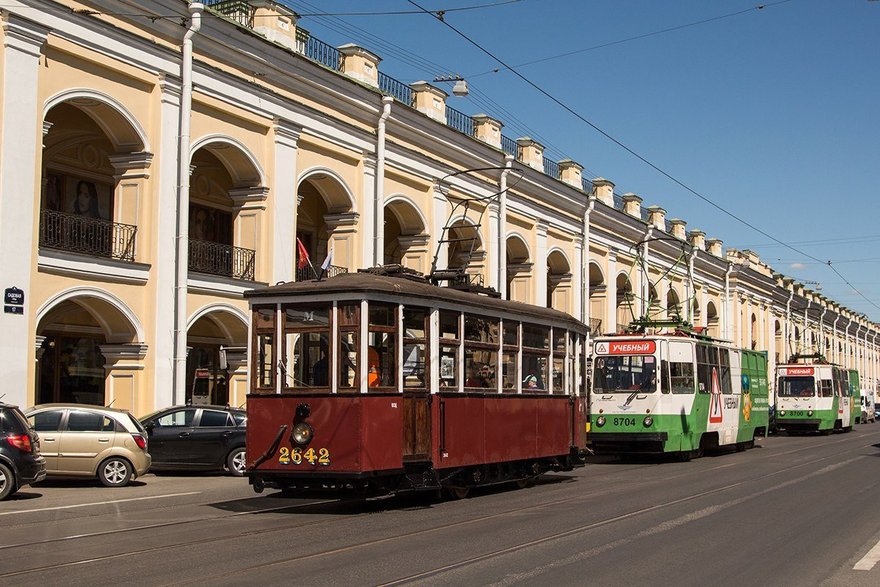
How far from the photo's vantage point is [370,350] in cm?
1387

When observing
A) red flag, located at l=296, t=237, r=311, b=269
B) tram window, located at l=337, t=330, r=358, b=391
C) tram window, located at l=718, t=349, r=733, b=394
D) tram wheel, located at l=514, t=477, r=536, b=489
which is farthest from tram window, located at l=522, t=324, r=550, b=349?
tram window, located at l=718, t=349, r=733, b=394

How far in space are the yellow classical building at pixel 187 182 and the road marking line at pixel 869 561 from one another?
12.7 metres

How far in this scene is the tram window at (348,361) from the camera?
13.7 m

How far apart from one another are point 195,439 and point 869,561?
13729mm

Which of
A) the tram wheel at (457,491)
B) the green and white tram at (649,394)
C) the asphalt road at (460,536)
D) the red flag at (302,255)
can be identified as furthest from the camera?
the green and white tram at (649,394)

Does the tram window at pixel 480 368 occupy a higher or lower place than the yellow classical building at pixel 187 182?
lower

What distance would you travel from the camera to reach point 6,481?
1572 cm

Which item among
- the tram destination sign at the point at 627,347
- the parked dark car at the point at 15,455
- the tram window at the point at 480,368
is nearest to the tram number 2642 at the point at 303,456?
the tram window at the point at 480,368

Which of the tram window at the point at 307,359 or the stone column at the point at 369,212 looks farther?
the stone column at the point at 369,212

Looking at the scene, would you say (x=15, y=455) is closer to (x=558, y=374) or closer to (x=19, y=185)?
(x=19, y=185)

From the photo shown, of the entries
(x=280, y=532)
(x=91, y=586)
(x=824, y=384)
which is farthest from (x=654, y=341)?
(x=824, y=384)

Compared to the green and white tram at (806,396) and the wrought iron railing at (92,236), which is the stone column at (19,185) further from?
the green and white tram at (806,396)

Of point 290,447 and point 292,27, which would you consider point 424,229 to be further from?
point 290,447

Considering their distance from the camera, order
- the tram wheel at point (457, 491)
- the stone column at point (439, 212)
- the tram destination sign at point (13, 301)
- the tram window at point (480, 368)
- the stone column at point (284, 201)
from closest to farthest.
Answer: the tram window at point (480, 368)
the tram wheel at point (457, 491)
the tram destination sign at point (13, 301)
the stone column at point (284, 201)
the stone column at point (439, 212)
